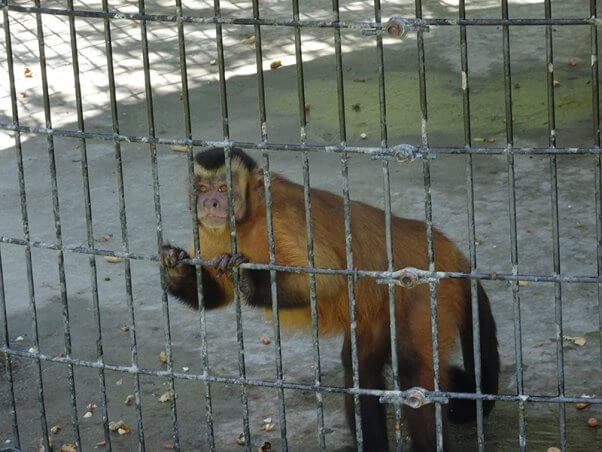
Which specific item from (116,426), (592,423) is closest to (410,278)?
(592,423)

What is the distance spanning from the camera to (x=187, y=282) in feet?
15.1

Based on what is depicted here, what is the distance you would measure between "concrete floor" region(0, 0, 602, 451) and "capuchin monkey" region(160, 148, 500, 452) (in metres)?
0.41

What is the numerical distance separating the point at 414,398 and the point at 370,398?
3.45 feet

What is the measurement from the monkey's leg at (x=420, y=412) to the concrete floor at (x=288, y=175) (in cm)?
46

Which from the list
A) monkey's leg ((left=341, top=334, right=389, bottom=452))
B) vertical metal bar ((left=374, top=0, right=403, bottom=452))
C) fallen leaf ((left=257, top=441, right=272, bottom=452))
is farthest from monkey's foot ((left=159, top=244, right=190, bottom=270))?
fallen leaf ((left=257, top=441, right=272, bottom=452))

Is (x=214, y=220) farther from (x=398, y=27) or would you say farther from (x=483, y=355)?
(x=398, y=27)

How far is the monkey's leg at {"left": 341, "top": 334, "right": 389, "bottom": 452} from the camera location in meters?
4.66

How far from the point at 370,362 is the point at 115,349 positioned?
1695 millimetres

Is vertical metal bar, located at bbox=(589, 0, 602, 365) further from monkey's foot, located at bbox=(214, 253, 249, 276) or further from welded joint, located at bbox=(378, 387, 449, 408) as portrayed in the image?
monkey's foot, located at bbox=(214, 253, 249, 276)

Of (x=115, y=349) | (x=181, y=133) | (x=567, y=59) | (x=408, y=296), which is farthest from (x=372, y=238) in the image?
(x=567, y=59)

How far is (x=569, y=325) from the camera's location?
19.0 feet

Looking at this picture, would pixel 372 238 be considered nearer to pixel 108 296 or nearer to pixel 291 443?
pixel 291 443

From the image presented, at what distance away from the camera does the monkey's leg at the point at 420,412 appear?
448cm

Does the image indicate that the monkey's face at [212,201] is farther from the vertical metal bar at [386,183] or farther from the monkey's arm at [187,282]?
the vertical metal bar at [386,183]
